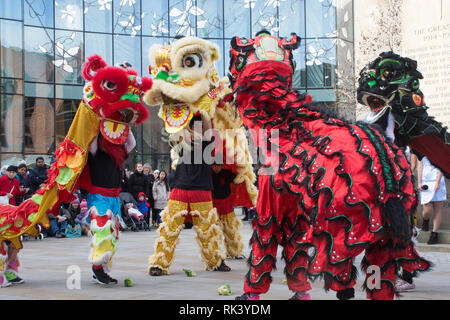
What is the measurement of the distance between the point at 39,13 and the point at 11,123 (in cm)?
464

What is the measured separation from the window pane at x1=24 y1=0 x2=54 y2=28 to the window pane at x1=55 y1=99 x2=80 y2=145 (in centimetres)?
304

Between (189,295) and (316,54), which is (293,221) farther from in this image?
(316,54)

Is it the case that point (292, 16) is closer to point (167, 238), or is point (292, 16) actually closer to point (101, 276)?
point (167, 238)

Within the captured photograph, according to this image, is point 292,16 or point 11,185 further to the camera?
point 292,16

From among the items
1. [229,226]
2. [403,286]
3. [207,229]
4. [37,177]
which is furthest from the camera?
[37,177]

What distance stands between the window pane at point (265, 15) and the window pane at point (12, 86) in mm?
10066

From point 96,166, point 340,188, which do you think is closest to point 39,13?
point 96,166

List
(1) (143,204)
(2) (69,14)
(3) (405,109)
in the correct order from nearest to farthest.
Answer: (3) (405,109)
(1) (143,204)
(2) (69,14)

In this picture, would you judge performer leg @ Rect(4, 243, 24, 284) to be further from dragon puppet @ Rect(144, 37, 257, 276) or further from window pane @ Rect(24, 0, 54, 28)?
window pane @ Rect(24, 0, 54, 28)

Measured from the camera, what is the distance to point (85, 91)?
525cm

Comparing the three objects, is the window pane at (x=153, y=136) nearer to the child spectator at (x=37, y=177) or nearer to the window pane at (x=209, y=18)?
the window pane at (x=209, y=18)

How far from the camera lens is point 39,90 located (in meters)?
21.9

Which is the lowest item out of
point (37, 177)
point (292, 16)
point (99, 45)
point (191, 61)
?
point (37, 177)

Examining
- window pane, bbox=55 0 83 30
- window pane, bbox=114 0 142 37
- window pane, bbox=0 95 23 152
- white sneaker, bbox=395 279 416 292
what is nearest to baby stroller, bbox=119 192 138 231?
white sneaker, bbox=395 279 416 292
